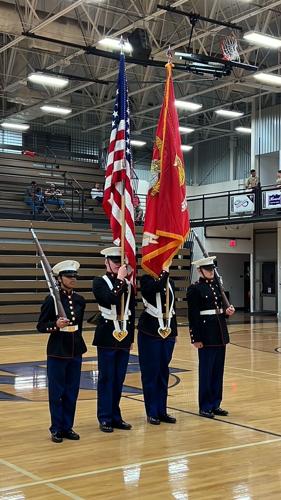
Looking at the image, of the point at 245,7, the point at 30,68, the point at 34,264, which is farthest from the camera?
the point at 30,68

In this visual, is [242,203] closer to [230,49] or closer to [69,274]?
[230,49]

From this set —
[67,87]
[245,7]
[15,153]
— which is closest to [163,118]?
[245,7]

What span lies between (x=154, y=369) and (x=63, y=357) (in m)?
1.08

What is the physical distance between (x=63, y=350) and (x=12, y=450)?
928mm

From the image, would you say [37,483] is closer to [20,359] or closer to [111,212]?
[111,212]

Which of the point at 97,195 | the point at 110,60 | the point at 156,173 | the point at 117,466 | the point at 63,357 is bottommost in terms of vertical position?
the point at 117,466

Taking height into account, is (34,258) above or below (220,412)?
above

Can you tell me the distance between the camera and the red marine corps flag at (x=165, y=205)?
6797mm

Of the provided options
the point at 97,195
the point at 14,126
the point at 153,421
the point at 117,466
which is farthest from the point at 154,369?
the point at 14,126

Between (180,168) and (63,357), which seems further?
(180,168)

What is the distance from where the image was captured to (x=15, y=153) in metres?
27.7

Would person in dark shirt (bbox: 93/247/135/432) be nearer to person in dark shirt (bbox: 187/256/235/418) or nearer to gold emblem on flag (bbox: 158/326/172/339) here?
gold emblem on flag (bbox: 158/326/172/339)

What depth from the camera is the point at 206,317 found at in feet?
22.5

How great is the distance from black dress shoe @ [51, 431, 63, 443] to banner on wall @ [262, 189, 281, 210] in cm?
1531
